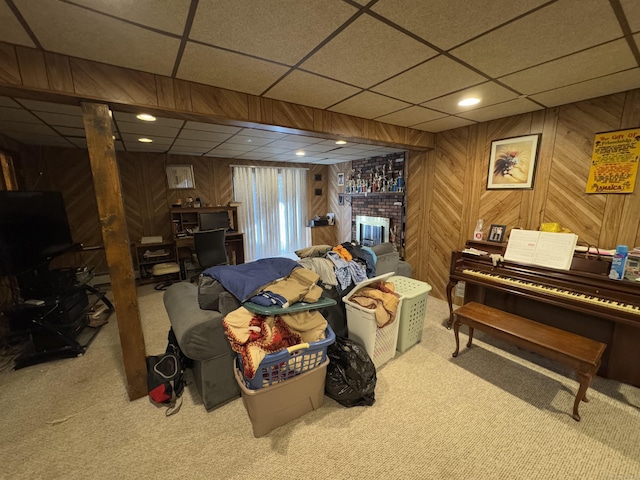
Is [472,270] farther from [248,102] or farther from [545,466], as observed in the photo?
[248,102]

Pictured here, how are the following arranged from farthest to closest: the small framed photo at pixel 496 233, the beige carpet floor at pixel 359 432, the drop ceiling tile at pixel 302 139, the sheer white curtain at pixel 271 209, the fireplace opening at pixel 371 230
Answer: the sheer white curtain at pixel 271 209
the fireplace opening at pixel 371 230
the drop ceiling tile at pixel 302 139
the small framed photo at pixel 496 233
the beige carpet floor at pixel 359 432

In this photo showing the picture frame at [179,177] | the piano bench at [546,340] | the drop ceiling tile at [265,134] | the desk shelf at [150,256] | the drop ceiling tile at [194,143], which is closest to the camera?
the piano bench at [546,340]

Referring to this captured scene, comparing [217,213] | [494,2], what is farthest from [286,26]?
[217,213]

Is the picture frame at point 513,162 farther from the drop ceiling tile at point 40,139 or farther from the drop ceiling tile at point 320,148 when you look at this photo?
the drop ceiling tile at point 40,139

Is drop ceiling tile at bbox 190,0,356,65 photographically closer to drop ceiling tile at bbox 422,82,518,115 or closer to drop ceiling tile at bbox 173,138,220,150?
drop ceiling tile at bbox 422,82,518,115

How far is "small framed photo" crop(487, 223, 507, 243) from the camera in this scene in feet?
9.39

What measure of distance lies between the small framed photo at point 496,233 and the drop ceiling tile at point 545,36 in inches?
66.6

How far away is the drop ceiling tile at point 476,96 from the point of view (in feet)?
6.71

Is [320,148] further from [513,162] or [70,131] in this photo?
[70,131]

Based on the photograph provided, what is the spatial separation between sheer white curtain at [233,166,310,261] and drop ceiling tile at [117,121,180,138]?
2271mm

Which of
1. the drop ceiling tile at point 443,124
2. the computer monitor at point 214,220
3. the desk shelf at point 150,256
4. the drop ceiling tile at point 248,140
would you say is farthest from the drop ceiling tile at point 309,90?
the desk shelf at point 150,256

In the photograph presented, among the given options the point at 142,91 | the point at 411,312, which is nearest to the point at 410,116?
the point at 411,312

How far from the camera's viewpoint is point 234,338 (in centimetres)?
152

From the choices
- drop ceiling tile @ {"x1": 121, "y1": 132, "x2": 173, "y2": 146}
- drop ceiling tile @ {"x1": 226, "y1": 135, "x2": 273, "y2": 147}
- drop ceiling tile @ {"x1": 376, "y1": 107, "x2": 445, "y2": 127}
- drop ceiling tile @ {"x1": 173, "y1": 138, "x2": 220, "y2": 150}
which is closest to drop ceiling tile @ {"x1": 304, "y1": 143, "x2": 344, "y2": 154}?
drop ceiling tile @ {"x1": 226, "y1": 135, "x2": 273, "y2": 147}
